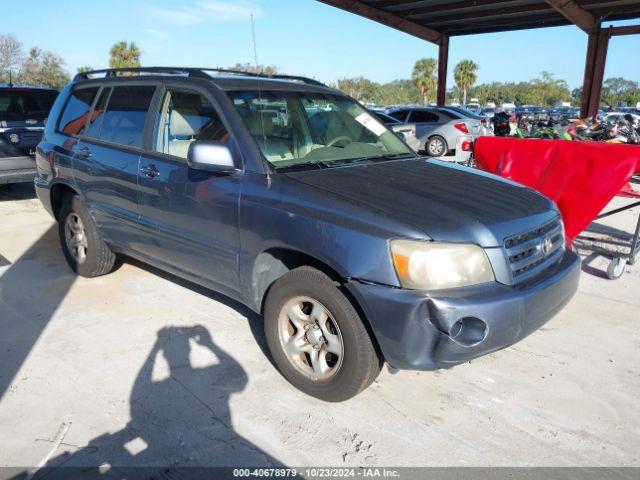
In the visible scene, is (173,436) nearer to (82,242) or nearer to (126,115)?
(126,115)

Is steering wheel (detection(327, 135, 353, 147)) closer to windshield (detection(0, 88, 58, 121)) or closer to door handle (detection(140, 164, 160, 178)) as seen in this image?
door handle (detection(140, 164, 160, 178))

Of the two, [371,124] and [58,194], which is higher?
[371,124]

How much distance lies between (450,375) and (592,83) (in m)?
18.0

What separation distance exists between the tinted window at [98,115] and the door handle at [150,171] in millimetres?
922

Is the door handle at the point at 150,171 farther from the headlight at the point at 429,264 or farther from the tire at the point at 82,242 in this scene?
the headlight at the point at 429,264

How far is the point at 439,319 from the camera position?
2.46m

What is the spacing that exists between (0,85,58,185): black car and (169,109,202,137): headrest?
539cm

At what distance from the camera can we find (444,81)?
71.5 ft

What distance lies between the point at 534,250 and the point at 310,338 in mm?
1347

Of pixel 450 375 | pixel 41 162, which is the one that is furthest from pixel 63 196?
pixel 450 375

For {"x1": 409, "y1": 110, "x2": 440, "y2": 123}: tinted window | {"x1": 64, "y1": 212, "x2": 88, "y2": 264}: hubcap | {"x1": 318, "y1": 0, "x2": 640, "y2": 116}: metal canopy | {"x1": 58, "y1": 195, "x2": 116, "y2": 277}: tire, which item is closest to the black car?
{"x1": 58, "y1": 195, "x2": 116, "y2": 277}: tire

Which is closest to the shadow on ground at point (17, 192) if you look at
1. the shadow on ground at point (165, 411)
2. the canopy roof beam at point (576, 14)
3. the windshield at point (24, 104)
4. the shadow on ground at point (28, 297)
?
the windshield at point (24, 104)

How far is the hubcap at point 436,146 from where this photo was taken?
15453mm

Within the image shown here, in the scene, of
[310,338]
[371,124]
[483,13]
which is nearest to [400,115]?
[483,13]
